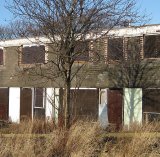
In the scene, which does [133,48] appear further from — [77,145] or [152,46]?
[77,145]

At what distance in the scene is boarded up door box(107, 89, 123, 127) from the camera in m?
24.2

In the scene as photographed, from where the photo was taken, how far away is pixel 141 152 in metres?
11.6

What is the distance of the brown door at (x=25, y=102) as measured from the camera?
96.6ft

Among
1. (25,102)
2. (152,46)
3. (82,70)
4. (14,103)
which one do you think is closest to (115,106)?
(82,70)

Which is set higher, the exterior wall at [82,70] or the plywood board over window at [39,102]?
the exterior wall at [82,70]

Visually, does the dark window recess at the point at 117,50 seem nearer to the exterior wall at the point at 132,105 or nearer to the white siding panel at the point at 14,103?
the exterior wall at the point at 132,105

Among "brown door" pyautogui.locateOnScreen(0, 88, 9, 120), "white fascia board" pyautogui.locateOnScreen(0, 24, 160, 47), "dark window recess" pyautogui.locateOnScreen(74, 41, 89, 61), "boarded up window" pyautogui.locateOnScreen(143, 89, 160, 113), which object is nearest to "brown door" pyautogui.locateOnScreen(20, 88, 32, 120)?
"brown door" pyautogui.locateOnScreen(0, 88, 9, 120)

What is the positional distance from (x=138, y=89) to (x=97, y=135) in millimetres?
10765

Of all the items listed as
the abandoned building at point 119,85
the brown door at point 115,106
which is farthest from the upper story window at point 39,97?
the brown door at point 115,106

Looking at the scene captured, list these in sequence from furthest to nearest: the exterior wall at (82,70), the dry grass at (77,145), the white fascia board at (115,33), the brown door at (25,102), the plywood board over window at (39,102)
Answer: the brown door at (25,102) < the plywood board over window at (39,102) < the exterior wall at (82,70) < the white fascia board at (115,33) < the dry grass at (77,145)

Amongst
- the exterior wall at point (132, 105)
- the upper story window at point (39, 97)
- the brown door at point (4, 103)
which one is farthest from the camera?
the brown door at point (4, 103)

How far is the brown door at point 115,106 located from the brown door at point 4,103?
8.99 metres

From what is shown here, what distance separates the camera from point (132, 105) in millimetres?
23688

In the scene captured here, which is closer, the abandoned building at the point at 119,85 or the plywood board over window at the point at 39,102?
the abandoned building at the point at 119,85
